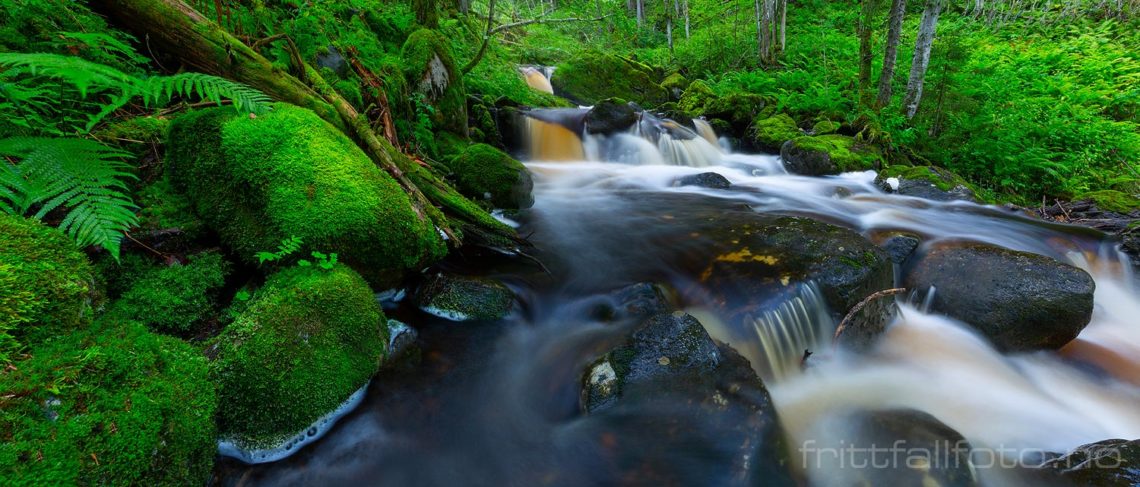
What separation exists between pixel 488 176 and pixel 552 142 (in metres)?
4.39

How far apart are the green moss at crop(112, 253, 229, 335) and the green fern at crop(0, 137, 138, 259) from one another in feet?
1.20

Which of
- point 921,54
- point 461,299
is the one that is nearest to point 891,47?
point 921,54

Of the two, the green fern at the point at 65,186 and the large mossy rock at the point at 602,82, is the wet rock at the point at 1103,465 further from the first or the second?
the large mossy rock at the point at 602,82

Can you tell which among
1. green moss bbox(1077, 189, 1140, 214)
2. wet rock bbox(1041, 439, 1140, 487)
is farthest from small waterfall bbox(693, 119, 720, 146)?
wet rock bbox(1041, 439, 1140, 487)

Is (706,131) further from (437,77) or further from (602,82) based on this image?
(437,77)

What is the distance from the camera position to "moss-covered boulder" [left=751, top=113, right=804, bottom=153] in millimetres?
10391

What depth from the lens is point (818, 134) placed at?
1074cm

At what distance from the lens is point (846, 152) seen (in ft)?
29.5

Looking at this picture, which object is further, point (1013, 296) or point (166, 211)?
point (1013, 296)

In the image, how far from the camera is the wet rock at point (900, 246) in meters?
4.93

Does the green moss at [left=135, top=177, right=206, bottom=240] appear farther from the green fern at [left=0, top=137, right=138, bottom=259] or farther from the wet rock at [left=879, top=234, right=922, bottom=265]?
the wet rock at [left=879, top=234, right=922, bottom=265]

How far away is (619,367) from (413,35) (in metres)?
5.93

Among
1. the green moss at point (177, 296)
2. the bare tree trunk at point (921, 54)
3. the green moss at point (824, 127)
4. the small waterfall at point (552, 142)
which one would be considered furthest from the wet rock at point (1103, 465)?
the bare tree trunk at point (921, 54)

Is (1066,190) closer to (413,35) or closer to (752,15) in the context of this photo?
(413,35)
